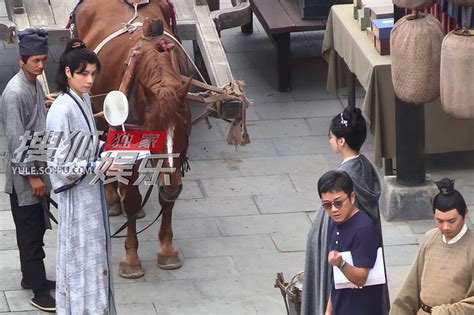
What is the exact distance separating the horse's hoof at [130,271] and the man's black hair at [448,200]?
9.94 ft

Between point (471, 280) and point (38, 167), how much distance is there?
311 cm

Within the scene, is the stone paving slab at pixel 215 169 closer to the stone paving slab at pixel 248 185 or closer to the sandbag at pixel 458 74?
the stone paving slab at pixel 248 185

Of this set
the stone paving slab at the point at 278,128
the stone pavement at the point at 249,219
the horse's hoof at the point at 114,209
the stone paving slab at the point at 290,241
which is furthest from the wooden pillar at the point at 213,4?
the stone paving slab at the point at 290,241

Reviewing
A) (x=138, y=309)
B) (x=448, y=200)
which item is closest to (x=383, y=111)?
(x=138, y=309)

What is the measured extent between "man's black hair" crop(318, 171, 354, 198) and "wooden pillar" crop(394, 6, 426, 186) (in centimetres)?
326

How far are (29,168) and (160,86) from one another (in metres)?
0.97

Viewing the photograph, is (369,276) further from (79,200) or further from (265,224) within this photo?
(265,224)

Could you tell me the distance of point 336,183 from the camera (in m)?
6.05

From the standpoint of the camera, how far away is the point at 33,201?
26.3 feet

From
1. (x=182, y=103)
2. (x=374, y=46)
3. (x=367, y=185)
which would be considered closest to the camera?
(x=367, y=185)

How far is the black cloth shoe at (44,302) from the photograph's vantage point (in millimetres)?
8070

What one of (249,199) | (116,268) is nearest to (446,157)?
(249,199)

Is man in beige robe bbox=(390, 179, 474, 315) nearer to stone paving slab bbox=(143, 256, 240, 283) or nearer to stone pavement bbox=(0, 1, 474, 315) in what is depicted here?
stone pavement bbox=(0, 1, 474, 315)

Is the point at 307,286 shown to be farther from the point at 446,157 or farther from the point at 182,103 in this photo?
the point at 446,157
